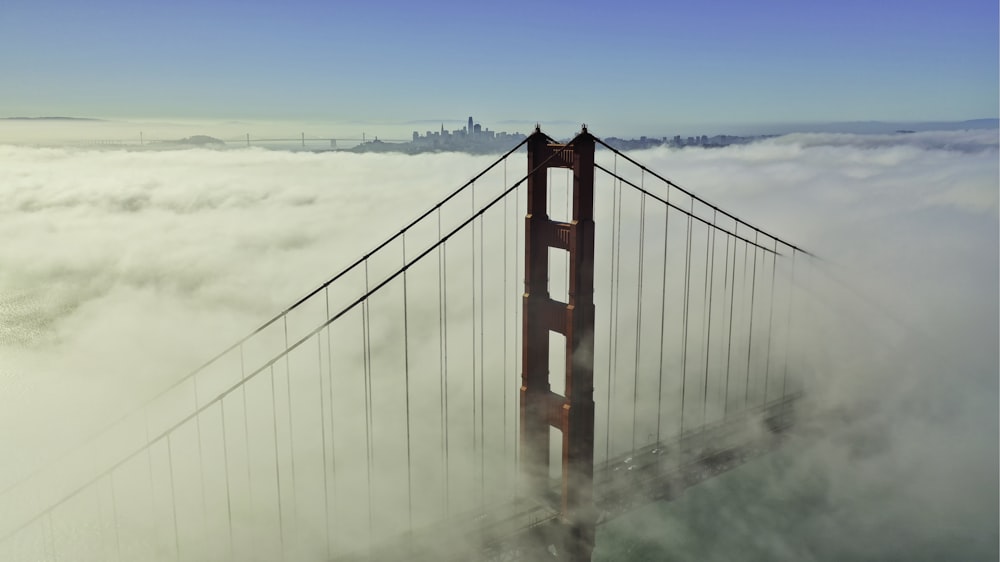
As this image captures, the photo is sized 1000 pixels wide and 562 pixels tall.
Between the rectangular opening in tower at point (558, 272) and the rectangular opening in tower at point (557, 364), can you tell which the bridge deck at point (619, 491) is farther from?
the rectangular opening in tower at point (558, 272)

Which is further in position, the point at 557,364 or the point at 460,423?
the point at 557,364

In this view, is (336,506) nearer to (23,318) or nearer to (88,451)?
(88,451)

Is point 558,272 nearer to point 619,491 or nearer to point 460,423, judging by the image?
point 460,423

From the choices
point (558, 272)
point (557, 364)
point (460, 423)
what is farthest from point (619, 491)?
point (558, 272)

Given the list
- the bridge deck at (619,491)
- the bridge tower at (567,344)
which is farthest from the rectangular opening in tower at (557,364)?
the bridge tower at (567,344)

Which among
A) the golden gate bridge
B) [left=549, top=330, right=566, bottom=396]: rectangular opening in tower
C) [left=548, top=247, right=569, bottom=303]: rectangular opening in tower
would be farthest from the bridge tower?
[left=548, top=247, right=569, bottom=303]: rectangular opening in tower

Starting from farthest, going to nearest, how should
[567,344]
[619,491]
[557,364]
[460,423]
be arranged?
[557,364]
[460,423]
[619,491]
[567,344]

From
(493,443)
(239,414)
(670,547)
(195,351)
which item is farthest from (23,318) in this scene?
(670,547)
